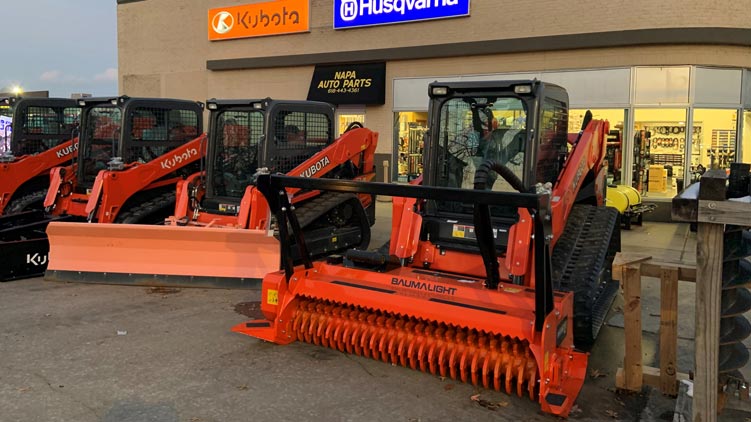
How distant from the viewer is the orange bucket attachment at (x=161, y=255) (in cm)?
728

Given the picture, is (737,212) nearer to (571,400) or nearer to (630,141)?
(571,400)

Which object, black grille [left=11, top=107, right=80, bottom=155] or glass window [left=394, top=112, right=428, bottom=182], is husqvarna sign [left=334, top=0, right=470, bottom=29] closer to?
glass window [left=394, top=112, right=428, bottom=182]

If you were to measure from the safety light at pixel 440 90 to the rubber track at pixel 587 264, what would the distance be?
177 centimetres

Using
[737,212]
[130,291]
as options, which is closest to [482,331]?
[737,212]

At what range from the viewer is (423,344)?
15.2 ft

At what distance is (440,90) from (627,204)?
24.9 feet

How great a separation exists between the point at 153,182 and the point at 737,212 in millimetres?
8099

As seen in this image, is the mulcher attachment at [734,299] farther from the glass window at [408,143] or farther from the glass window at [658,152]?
the glass window at [408,143]

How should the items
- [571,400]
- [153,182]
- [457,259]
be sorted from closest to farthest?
[571,400], [457,259], [153,182]

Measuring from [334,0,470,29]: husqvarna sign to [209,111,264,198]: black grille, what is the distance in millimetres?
8311

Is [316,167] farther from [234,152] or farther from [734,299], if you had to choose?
[734,299]

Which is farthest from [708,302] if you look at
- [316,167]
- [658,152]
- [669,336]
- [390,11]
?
[390,11]

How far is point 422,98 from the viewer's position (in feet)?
53.3

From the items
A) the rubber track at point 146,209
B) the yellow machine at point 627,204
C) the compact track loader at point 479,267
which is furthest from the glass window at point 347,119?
the compact track loader at point 479,267
